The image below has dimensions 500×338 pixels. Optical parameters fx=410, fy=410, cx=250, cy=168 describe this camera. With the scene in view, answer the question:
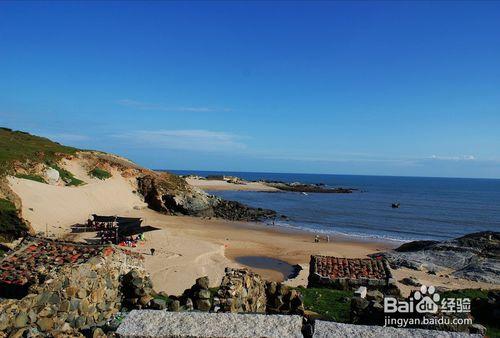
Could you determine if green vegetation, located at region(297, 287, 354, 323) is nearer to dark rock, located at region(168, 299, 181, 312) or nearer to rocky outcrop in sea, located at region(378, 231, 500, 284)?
dark rock, located at region(168, 299, 181, 312)

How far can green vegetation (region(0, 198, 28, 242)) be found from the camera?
82.6 feet

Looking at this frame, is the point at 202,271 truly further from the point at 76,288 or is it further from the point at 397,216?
the point at 397,216

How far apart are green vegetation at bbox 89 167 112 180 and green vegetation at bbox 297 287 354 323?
42.4 m

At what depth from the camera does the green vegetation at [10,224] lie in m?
25.2

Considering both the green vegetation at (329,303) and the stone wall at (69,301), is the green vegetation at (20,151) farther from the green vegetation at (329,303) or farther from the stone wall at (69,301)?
the green vegetation at (329,303)

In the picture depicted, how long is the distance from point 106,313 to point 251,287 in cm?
376

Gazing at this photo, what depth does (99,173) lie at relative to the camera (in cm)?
5409

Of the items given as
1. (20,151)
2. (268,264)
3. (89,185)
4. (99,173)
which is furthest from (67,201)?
(268,264)

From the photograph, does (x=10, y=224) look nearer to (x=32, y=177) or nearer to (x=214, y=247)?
(x=214, y=247)

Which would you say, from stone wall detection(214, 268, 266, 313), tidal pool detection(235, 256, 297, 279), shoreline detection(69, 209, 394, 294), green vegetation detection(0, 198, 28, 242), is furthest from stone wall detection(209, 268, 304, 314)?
green vegetation detection(0, 198, 28, 242)

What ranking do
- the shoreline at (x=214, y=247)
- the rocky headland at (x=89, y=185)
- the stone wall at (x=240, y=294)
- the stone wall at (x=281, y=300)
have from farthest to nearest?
1. the rocky headland at (x=89, y=185)
2. the shoreline at (x=214, y=247)
3. the stone wall at (x=281, y=300)
4. the stone wall at (x=240, y=294)

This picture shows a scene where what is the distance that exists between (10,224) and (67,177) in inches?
958

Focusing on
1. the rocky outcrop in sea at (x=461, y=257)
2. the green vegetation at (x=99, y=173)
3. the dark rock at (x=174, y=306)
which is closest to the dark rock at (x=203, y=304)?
the dark rock at (x=174, y=306)

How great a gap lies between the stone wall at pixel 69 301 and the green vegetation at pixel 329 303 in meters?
6.65
